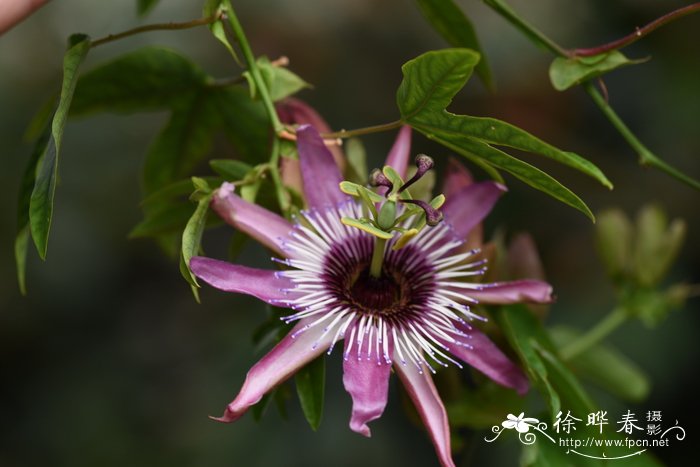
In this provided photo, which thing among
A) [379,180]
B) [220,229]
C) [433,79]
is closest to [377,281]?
[379,180]

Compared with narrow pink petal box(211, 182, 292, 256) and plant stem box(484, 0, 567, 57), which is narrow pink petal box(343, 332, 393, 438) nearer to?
narrow pink petal box(211, 182, 292, 256)

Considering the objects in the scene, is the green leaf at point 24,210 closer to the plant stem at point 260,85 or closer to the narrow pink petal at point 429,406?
the plant stem at point 260,85

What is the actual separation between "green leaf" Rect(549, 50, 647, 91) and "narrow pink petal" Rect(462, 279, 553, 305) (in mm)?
201

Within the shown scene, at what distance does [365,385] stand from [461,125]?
0.81 ft

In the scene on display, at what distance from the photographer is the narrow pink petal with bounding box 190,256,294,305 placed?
783 mm

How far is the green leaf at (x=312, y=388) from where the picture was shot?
0.80 meters

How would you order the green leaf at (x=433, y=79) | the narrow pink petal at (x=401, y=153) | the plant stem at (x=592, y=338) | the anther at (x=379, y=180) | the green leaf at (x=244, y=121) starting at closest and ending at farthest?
the green leaf at (x=433, y=79) → the anther at (x=379, y=180) → the narrow pink petal at (x=401, y=153) → the green leaf at (x=244, y=121) → the plant stem at (x=592, y=338)

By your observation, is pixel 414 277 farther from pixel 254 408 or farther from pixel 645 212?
pixel 645 212

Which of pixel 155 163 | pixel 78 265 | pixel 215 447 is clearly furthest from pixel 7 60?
pixel 155 163

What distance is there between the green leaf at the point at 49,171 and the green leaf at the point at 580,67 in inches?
18.4

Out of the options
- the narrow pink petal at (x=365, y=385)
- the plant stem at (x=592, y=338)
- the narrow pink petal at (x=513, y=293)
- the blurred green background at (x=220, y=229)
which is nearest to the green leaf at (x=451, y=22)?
the narrow pink petal at (x=513, y=293)

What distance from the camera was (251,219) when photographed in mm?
840

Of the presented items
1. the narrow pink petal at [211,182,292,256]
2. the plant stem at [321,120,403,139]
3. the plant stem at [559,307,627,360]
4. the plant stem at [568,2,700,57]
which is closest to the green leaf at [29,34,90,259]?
the narrow pink petal at [211,182,292,256]

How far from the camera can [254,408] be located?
848 mm
